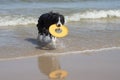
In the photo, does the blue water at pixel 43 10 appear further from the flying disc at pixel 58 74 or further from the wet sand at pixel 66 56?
the flying disc at pixel 58 74

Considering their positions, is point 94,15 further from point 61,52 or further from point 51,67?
point 51,67

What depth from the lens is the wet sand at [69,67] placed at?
5.93 m

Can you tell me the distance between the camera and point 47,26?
837 cm

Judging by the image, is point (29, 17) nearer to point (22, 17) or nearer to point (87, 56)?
point (22, 17)

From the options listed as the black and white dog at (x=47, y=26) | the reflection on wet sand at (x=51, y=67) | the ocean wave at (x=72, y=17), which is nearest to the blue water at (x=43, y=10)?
the ocean wave at (x=72, y=17)

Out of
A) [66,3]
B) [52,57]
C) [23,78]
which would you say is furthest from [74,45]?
[66,3]

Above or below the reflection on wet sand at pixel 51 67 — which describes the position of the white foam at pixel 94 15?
above

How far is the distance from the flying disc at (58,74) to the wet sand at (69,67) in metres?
0.07

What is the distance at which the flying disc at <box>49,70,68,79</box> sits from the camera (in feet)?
19.5

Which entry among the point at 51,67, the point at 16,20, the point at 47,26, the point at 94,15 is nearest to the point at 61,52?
the point at 47,26

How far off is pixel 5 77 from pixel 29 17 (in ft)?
22.6

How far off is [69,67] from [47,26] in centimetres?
206

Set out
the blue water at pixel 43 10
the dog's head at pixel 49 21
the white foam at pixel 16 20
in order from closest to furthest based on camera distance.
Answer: the dog's head at pixel 49 21 → the white foam at pixel 16 20 → the blue water at pixel 43 10

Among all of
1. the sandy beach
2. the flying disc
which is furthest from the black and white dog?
the flying disc
